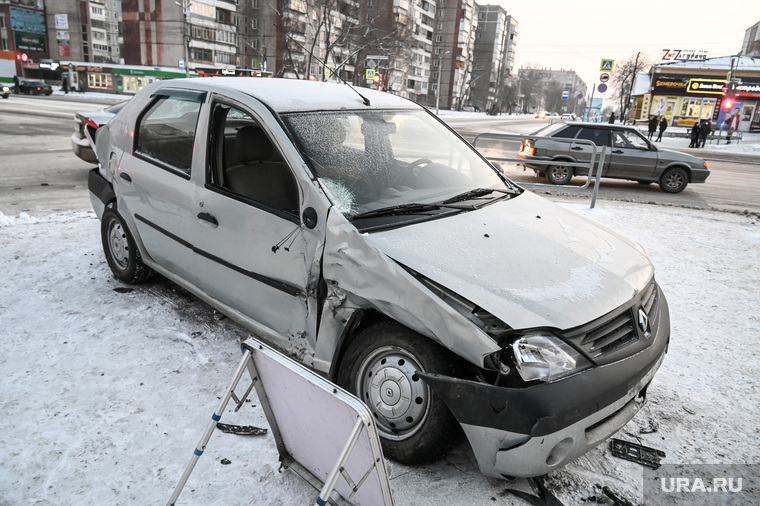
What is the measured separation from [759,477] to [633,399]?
93cm

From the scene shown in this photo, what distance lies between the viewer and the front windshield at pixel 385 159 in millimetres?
2959

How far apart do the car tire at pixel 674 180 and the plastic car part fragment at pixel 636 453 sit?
36.9 ft

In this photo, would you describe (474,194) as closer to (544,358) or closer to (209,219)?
(544,358)

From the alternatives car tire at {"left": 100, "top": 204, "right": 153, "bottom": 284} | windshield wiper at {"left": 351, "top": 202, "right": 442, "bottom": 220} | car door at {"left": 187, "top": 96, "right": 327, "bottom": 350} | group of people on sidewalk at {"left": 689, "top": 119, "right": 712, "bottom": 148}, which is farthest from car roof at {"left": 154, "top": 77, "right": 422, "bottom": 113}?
group of people on sidewalk at {"left": 689, "top": 119, "right": 712, "bottom": 148}

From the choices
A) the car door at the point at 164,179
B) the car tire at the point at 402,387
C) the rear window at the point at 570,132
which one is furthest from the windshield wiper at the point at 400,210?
the rear window at the point at 570,132

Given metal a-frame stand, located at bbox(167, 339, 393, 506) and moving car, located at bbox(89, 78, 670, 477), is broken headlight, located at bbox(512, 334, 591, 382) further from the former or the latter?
metal a-frame stand, located at bbox(167, 339, 393, 506)

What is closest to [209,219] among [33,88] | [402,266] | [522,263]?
[402,266]

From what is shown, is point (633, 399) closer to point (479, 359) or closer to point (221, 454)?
point (479, 359)

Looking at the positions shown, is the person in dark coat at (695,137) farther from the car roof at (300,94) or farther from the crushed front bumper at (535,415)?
the crushed front bumper at (535,415)

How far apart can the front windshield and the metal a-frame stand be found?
98 cm

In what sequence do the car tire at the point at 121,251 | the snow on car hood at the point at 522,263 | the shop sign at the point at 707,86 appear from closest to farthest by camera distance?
the snow on car hood at the point at 522,263
the car tire at the point at 121,251
the shop sign at the point at 707,86

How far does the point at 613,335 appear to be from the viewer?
96.0 inches

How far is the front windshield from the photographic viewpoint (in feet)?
9.71

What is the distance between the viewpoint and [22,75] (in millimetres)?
72938
